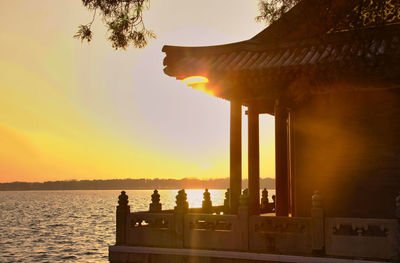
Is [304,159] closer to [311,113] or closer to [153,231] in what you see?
[311,113]

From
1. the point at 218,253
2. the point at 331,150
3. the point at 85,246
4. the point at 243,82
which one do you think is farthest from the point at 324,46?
the point at 85,246

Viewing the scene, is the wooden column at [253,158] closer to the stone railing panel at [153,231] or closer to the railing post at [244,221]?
the railing post at [244,221]

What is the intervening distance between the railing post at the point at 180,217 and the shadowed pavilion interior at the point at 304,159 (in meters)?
0.03

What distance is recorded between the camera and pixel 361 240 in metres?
13.8

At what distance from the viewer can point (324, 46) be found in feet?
43.7

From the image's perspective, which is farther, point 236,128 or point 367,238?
point 236,128

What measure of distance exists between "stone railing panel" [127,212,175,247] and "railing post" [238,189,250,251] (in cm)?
208

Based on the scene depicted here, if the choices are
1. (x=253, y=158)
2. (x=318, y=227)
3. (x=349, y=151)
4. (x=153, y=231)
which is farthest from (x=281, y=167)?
(x=153, y=231)

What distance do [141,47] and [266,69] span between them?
3297mm

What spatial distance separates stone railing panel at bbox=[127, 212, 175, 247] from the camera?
52.2ft

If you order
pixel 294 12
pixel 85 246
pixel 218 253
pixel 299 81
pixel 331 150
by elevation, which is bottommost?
pixel 85 246

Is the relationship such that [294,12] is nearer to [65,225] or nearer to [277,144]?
[277,144]

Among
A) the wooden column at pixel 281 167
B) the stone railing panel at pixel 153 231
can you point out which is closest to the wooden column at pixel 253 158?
the wooden column at pixel 281 167

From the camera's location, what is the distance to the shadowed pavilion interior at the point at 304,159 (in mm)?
13828
